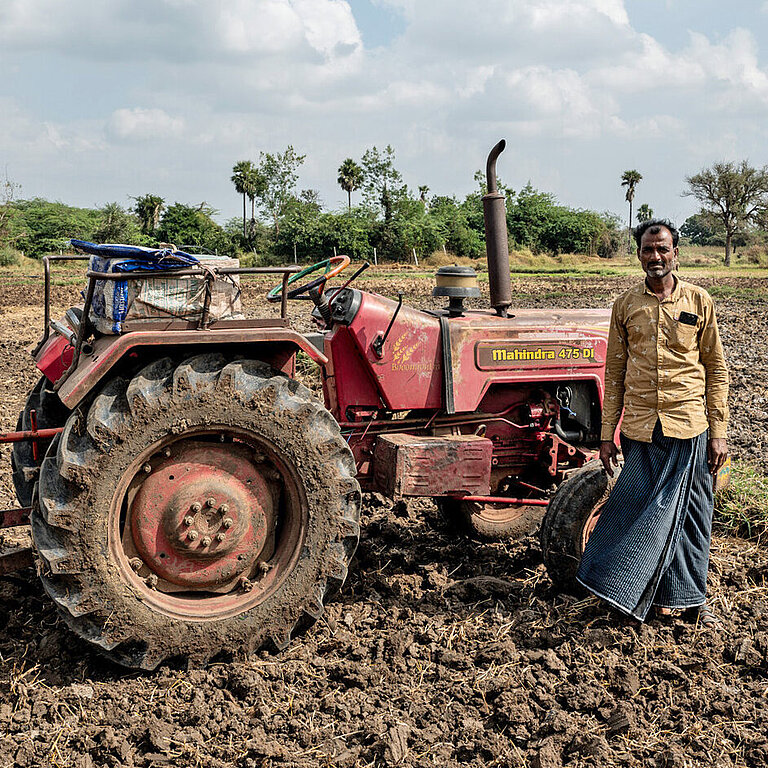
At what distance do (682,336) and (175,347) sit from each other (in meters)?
2.33

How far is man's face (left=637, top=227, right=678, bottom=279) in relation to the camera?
12.0 ft

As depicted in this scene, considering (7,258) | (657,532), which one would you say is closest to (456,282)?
(657,532)

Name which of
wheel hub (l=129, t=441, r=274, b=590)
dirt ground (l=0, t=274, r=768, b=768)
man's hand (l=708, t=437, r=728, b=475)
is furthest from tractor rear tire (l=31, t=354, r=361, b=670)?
man's hand (l=708, t=437, r=728, b=475)

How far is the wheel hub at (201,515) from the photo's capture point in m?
3.47

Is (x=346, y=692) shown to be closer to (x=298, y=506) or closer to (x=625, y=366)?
(x=298, y=506)

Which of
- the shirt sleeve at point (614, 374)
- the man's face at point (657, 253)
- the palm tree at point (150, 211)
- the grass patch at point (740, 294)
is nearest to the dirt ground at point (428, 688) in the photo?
the shirt sleeve at point (614, 374)

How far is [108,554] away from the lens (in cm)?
330

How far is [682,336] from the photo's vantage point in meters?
3.69

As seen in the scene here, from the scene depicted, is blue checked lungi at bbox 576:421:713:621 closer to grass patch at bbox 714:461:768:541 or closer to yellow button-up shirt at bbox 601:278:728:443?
yellow button-up shirt at bbox 601:278:728:443

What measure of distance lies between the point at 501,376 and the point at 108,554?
233cm

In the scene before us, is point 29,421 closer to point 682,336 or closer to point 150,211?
point 682,336

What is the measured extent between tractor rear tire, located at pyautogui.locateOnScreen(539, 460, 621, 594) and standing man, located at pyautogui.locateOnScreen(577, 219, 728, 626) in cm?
25

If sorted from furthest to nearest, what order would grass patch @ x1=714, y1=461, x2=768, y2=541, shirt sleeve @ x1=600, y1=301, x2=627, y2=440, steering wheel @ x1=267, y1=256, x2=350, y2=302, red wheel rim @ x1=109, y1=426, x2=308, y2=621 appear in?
grass patch @ x1=714, y1=461, x2=768, y2=541
steering wheel @ x1=267, y1=256, x2=350, y2=302
shirt sleeve @ x1=600, y1=301, x2=627, y2=440
red wheel rim @ x1=109, y1=426, x2=308, y2=621

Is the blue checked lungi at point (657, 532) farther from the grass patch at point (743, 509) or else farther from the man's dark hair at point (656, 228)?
the grass patch at point (743, 509)
